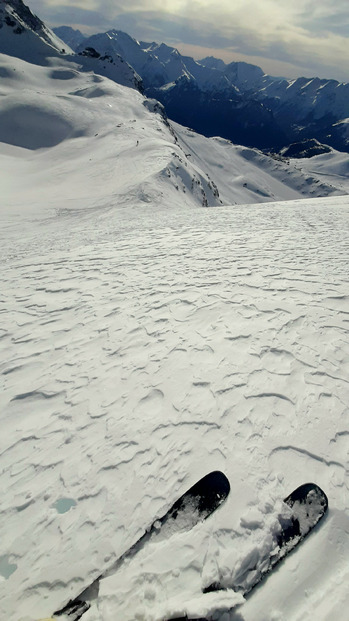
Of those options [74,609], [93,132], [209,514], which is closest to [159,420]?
[209,514]

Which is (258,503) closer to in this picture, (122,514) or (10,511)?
(122,514)

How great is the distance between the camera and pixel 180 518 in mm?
3104

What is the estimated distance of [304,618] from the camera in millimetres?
2426

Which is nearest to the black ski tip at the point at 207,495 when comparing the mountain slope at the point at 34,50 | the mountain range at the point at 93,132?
the mountain range at the point at 93,132

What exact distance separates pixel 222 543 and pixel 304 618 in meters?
0.75

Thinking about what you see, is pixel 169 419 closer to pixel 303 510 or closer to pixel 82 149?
pixel 303 510

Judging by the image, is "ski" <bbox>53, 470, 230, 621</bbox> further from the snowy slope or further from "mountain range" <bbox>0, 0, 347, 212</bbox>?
"mountain range" <bbox>0, 0, 347, 212</bbox>

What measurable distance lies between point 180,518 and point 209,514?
28cm

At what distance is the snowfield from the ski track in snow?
0.02m

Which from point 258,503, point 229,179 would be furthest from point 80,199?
point 229,179

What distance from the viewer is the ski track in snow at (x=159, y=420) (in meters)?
2.79

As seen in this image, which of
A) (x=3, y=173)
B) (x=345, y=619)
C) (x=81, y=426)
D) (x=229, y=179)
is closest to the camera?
(x=345, y=619)

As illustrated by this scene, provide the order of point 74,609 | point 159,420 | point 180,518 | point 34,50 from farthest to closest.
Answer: point 34,50, point 159,420, point 180,518, point 74,609

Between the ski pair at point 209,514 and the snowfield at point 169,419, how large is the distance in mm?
50
